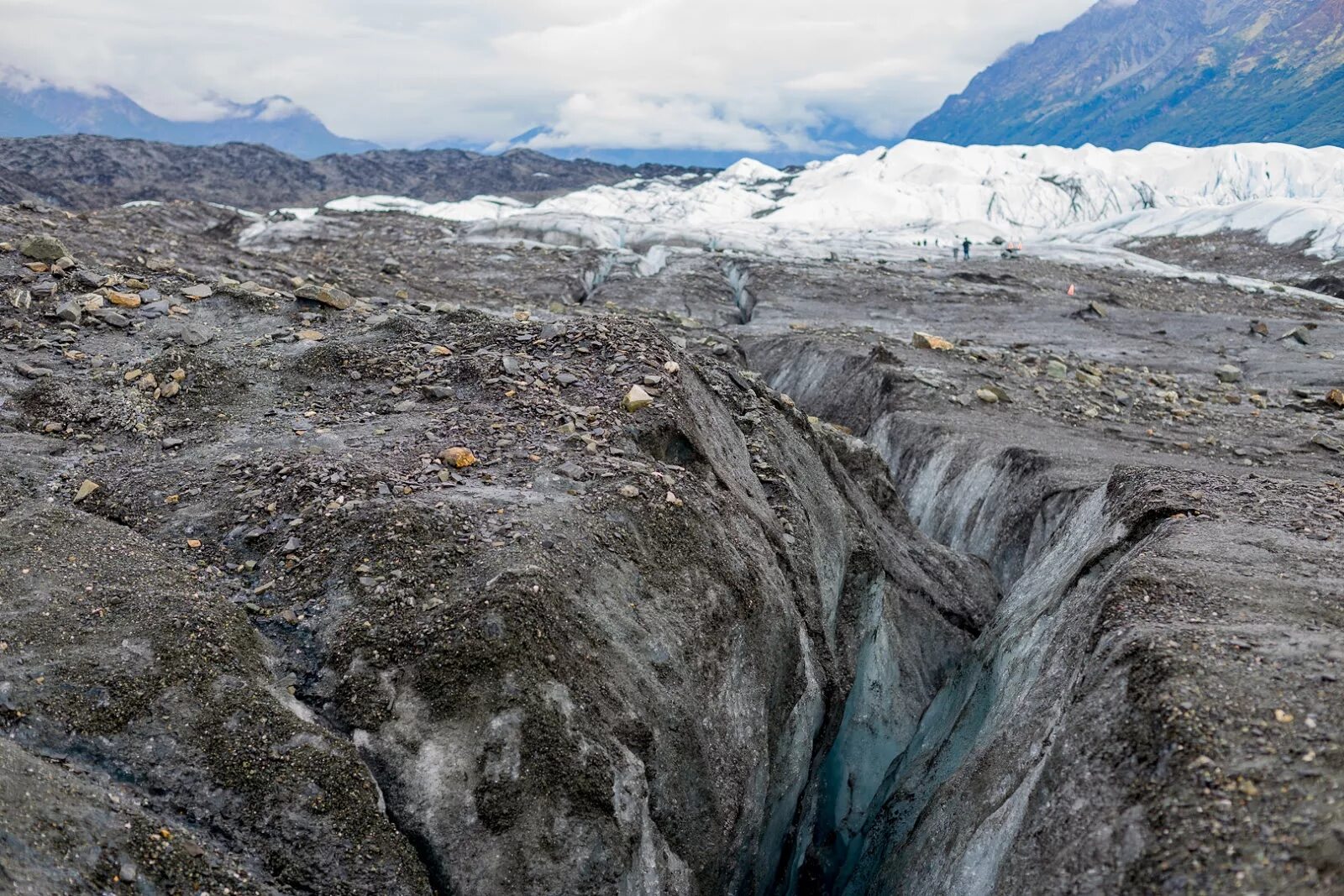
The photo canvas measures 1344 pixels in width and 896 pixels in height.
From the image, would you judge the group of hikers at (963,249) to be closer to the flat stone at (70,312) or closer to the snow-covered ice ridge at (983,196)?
the snow-covered ice ridge at (983,196)

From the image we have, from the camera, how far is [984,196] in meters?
92.4

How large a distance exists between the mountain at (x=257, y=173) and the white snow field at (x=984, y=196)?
21.8m

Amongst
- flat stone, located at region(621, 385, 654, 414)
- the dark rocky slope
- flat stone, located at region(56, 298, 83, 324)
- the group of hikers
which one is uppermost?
the group of hikers

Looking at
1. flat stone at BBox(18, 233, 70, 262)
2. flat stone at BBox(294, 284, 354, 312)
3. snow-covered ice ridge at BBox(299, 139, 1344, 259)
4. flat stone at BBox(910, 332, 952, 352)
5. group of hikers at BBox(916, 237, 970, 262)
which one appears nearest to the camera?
flat stone at BBox(18, 233, 70, 262)

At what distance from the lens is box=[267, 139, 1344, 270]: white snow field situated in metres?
74.8

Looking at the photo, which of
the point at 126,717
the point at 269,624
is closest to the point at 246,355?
the point at 269,624

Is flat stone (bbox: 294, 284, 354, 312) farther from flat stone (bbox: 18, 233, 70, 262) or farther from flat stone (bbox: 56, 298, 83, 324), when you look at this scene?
flat stone (bbox: 18, 233, 70, 262)

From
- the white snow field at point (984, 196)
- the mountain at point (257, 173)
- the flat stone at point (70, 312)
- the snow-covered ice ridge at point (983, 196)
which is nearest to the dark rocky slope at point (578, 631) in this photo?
the flat stone at point (70, 312)

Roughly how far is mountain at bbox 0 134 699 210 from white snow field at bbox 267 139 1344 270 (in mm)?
21805

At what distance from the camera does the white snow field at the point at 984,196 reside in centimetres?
7481

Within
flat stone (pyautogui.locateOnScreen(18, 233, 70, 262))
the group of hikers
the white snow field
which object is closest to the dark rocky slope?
flat stone (pyautogui.locateOnScreen(18, 233, 70, 262))

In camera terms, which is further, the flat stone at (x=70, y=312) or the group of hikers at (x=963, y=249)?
the group of hikers at (x=963, y=249)

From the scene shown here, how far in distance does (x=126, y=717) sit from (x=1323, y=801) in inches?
287

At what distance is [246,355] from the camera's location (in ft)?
36.4
